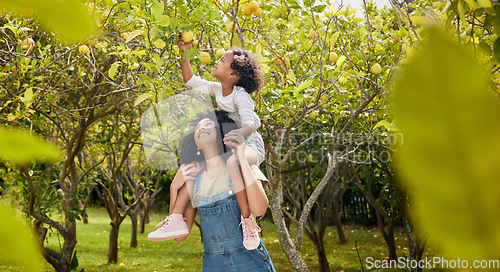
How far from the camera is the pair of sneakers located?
2.29 metres

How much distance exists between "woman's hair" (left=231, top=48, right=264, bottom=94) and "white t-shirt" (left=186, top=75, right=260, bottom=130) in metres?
0.05

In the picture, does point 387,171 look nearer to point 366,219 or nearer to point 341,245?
point 341,245

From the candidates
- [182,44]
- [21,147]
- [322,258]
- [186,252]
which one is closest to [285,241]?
[182,44]

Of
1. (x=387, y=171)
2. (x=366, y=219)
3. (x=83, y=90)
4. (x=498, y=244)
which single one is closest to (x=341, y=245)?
(x=366, y=219)

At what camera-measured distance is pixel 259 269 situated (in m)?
2.37

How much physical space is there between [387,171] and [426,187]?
19.8 ft

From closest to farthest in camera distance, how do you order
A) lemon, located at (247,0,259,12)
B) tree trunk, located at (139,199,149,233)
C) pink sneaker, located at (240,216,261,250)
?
1. pink sneaker, located at (240,216,261,250)
2. lemon, located at (247,0,259,12)
3. tree trunk, located at (139,199,149,233)

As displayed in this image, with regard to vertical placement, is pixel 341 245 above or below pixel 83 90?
below

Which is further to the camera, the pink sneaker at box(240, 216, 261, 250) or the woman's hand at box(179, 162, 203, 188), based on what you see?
the woman's hand at box(179, 162, 203, 188)

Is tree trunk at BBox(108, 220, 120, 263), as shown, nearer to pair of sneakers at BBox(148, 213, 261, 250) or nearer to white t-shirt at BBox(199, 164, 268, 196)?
pair of sneakers at BBox(148, 213, 261, 250)

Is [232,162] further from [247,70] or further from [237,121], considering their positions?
[247,70]

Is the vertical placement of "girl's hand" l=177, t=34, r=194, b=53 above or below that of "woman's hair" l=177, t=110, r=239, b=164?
above

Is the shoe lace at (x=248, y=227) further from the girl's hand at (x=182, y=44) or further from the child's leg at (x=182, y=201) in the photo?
the girl's hand at (x=182, y=44)

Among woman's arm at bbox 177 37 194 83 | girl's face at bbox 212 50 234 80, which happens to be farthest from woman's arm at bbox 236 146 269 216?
woman's arm at bbox 177 37 194 83
